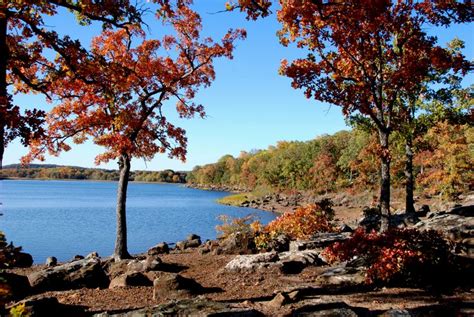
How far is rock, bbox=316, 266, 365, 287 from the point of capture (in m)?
9.49

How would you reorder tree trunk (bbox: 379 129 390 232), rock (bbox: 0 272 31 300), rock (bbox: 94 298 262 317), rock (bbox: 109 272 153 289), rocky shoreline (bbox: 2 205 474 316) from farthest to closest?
tree trunk (bbox: 379 129 390 232) → rock (bbox: 109 272 153 289) → rock (bbox: 0 272 31 300) → rocky shoreline (bbox: 2 205 474 316) → rock (bbox: 94 298 262 317)

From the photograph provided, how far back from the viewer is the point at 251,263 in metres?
12.1

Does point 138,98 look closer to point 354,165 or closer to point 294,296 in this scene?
point 294,296

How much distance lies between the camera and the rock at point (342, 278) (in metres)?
9.49

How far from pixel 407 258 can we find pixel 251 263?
4.60m

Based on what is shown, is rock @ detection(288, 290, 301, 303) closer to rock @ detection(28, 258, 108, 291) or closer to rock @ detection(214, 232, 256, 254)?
rock @ detection(28, 258, 108, 291)

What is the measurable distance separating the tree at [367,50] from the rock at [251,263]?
12.3 feet

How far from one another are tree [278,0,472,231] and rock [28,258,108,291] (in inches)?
324

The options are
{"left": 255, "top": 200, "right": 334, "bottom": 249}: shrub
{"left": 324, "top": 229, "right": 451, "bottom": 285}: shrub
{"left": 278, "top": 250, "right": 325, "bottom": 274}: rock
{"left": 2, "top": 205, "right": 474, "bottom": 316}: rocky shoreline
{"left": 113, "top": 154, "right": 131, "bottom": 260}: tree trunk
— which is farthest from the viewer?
{"left": 255, "top": 200, "right": 334, "bottom": 249}: shrub

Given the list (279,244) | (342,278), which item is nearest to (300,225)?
(279,244)

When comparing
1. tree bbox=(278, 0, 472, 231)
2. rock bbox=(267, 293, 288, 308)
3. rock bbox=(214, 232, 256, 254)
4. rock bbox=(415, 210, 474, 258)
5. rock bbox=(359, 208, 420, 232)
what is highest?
tree bbox=(278, 0, 472, 231)

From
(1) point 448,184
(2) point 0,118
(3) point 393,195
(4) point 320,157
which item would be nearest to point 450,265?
(2) point 0,118

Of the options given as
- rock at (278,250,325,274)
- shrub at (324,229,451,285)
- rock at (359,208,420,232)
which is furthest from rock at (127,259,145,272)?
rock at (359,208,420,232)

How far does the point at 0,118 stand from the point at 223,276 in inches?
283
